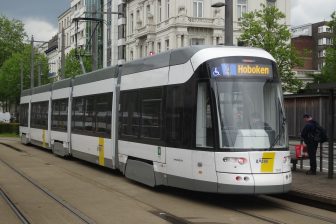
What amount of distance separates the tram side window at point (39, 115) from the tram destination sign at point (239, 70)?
1594cm

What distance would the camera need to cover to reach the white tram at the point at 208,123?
10.8 metres

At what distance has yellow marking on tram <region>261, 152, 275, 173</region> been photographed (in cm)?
1091

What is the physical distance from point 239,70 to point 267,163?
1.89 m

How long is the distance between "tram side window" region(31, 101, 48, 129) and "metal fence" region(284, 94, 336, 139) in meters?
15.2

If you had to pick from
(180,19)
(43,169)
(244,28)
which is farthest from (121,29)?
(43,169)

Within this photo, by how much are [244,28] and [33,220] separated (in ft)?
104

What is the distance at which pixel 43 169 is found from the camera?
18.6 meters

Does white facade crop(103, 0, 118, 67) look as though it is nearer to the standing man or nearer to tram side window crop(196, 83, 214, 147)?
the standing man

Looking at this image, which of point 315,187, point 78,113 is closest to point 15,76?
point 78,113

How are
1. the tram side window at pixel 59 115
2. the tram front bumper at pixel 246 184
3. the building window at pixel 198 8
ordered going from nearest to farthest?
the tram front bumper at pixel 246 184
the tram side window at pixel 59 115
the building window at pixel 198 8

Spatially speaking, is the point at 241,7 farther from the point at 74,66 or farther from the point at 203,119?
the point at 203,119

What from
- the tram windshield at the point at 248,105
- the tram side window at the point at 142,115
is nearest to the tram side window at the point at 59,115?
the tram side window at the point at 142,115

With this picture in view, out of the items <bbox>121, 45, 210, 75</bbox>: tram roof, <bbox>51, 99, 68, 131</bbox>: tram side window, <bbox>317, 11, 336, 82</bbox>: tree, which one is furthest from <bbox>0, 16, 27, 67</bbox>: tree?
<bbox>121, 45, 210, 75</bbox>: tram roof

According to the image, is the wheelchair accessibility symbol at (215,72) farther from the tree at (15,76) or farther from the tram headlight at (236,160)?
the tree at (15,76)
